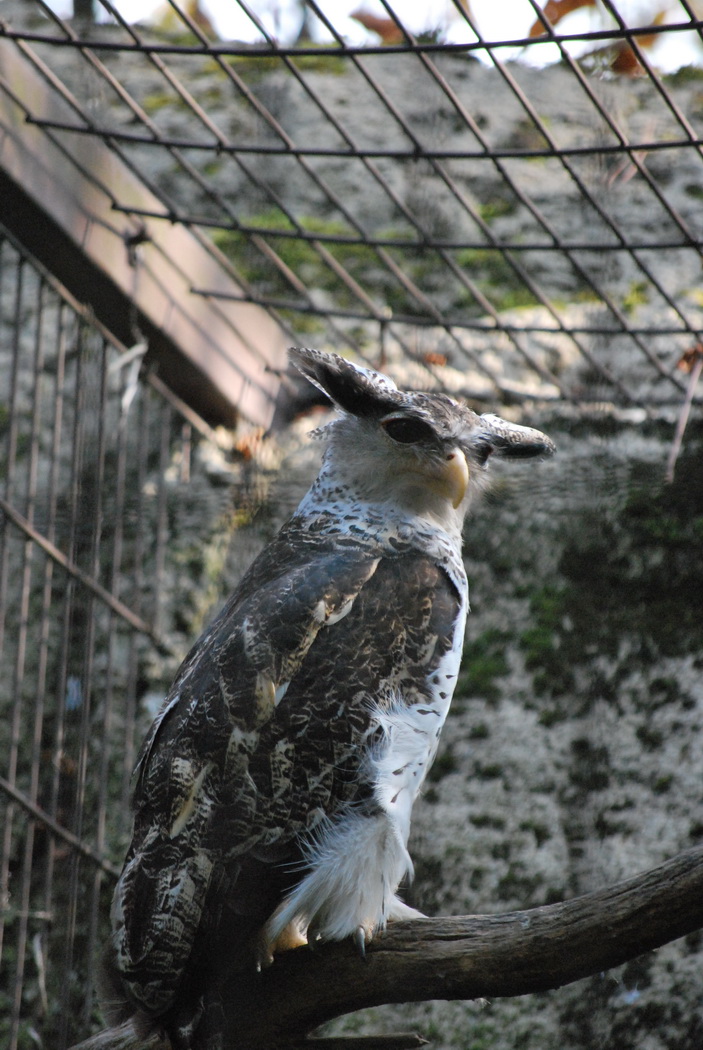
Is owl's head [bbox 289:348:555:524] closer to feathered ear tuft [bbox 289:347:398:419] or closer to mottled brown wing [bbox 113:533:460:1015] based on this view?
feathered ear tuft [bbox 289:347:398:419]

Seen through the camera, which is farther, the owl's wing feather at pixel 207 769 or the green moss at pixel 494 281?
the green moss at pixel 494 281

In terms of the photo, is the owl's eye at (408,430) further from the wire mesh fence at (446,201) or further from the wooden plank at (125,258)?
the wooden plank at (125,258)

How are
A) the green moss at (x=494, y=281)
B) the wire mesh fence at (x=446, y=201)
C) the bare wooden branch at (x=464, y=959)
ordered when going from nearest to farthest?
the bare wooden branch at (x=464, y=959), the wire mesh fence at (x=446, y=201), the green moss at (x=494, y=281)

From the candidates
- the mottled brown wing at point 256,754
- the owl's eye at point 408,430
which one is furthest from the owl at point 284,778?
the owl's eye at point 408,430

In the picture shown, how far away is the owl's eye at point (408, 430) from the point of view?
2914 mm

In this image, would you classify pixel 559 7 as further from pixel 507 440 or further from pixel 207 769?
pixel 207 769

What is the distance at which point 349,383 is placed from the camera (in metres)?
2.99

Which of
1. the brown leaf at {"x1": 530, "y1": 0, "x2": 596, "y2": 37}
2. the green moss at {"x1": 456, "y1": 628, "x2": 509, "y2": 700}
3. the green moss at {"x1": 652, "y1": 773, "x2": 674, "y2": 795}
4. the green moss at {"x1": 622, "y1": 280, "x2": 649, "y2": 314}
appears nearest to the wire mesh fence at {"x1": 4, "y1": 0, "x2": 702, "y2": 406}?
the green moss at {"x1": 622, "y1": 280, "x2": 649, "y2": 314}

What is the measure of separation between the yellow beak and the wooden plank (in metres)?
1.63

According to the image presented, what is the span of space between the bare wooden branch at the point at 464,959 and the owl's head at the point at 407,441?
1153 millimetres

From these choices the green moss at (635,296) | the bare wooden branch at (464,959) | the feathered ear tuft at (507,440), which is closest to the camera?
the bare wooden branch at (464,959)

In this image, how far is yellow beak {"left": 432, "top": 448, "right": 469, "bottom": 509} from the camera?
291 cm

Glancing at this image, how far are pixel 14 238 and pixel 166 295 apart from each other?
0.62 metres

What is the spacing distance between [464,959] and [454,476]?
49.5 inches
